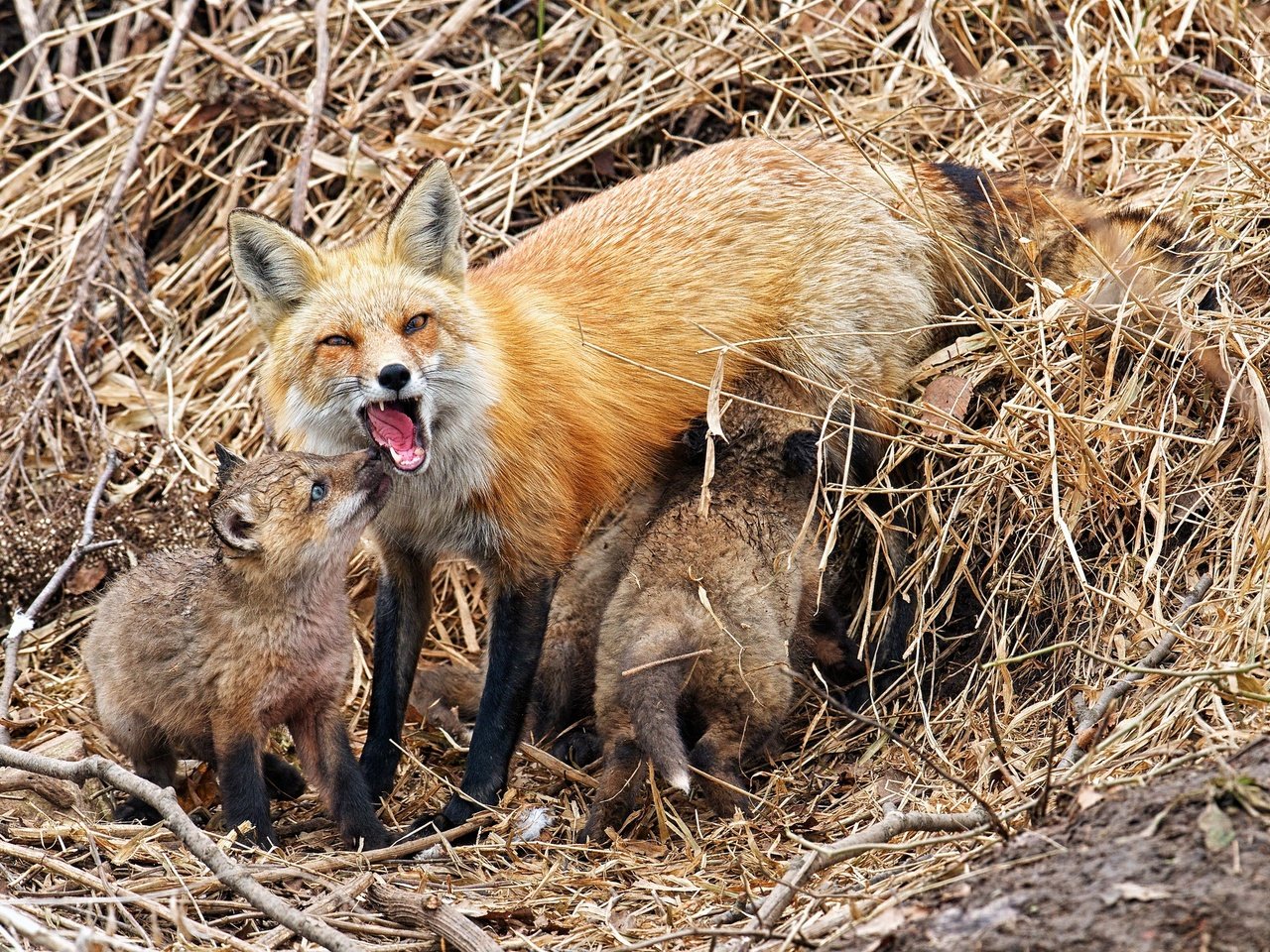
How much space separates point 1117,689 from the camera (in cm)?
387

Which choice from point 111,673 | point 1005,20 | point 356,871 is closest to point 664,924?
point 356,871

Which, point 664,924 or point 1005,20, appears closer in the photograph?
point 664,924

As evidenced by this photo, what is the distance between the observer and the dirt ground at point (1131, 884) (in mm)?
2670

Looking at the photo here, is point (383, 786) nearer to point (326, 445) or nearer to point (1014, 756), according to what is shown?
point (326, 445)

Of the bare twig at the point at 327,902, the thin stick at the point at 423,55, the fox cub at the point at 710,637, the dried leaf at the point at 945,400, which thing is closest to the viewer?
the bare twig at the point at 327,902

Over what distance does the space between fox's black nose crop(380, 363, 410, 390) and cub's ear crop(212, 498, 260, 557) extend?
0.65 metres

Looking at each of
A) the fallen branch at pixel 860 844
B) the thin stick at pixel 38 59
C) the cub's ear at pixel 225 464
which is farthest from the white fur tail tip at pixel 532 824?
the thin stick at pixel 38 59

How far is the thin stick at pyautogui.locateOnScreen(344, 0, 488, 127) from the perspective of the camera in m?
7.63

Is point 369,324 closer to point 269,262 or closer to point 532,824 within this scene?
point 269,262

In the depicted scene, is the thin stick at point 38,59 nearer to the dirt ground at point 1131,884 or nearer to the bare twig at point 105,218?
the bare twig at point 105,218

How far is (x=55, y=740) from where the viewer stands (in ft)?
17.1

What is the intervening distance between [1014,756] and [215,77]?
19.6 ft

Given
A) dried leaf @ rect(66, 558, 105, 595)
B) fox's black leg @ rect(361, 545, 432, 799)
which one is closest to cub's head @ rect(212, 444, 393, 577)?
fox's black leg @ rect(361, 545, 432, 799)

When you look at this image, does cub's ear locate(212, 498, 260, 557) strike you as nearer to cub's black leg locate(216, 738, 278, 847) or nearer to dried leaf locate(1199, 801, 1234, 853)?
cub's black leg locate(216, 738, 278, 847)
